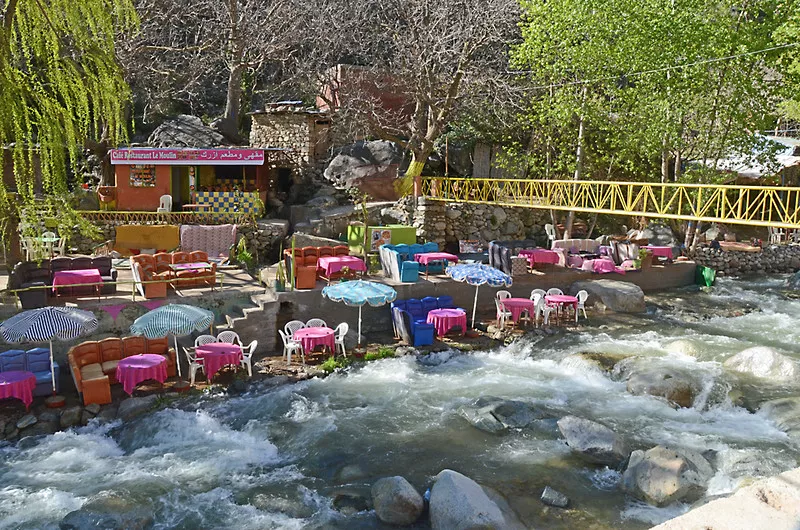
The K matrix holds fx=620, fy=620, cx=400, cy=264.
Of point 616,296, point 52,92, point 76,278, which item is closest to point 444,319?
point 616,296

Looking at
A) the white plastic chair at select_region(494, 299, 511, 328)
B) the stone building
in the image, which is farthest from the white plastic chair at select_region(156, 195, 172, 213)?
the white plastic chair at select_region(494, 299, 511, 328)

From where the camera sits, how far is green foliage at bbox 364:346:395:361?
577 inches

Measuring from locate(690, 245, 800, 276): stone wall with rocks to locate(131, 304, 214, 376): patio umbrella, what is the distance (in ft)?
66.7

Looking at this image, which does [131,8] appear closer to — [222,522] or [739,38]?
[222,522]

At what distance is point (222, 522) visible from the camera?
27.3 feet

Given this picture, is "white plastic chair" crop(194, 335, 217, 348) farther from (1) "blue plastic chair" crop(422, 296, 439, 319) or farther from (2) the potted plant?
(1) "blue plastic chair" crop(422, 296, 439, 319)

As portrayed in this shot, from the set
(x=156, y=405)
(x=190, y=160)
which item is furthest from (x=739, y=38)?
(x=156, y=405)

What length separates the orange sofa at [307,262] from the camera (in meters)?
15.9

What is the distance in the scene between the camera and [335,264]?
55.6 feet

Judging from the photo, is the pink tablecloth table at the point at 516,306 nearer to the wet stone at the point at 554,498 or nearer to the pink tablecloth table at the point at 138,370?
the wet stone at the point at 554,498

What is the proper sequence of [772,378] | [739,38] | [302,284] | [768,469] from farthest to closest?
[739,38]
[302,284]
[772,378]
[768,469]

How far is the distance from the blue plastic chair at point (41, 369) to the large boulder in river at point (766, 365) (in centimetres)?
1421

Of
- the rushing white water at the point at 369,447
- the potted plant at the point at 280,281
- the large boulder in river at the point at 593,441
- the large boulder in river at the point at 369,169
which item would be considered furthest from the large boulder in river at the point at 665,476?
the large boulder in river at the point at 369,169

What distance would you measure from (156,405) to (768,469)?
10459 mm
